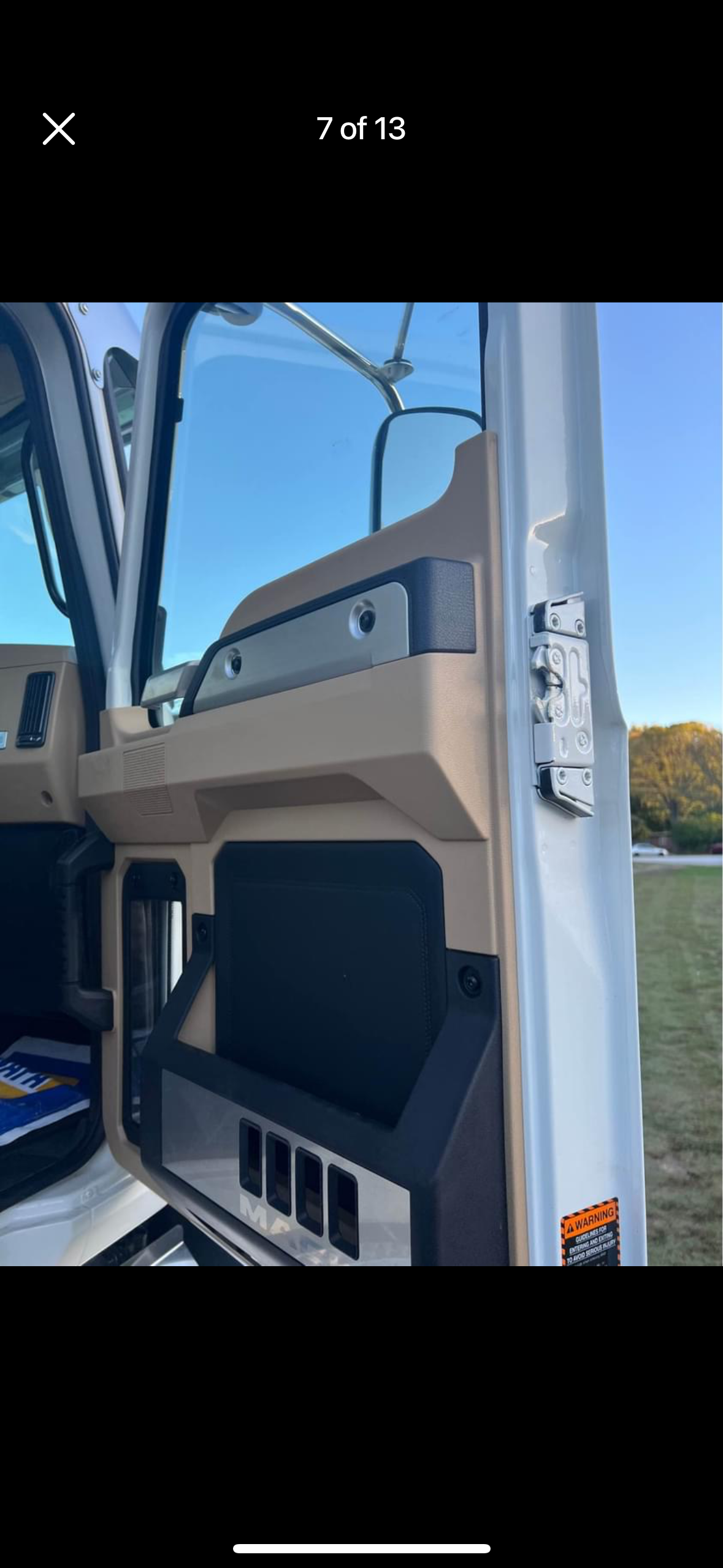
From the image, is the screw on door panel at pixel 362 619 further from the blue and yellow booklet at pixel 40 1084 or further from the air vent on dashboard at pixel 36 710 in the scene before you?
the blue and yellow booklet at pixel 40 1084

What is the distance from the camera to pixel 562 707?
36.1 inches

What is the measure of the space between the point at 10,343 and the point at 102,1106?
1.64 meters

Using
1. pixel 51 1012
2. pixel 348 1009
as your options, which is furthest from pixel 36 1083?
pixel 348 1009

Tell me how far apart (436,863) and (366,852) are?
14 centimetres

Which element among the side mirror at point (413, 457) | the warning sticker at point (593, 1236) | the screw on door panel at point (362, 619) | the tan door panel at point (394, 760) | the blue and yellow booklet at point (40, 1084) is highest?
the side mirror at point (413, 457)

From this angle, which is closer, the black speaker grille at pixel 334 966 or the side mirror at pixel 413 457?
the black speaker grille at pixel 334 966

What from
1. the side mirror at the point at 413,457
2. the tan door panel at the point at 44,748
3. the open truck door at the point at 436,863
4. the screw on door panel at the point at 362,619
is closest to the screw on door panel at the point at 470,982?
the open truck door at the point at 436,863

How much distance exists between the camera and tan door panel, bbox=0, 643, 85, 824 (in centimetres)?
186

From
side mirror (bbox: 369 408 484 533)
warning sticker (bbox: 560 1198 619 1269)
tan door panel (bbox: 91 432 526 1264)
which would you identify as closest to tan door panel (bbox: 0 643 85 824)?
tan door panel (bbox: 91 432 526 1264)

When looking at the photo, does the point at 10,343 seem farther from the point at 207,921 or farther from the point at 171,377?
the point at 207,921

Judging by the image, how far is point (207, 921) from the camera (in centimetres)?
147

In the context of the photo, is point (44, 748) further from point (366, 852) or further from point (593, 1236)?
point (593, 1236)

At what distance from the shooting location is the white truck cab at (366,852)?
91cm

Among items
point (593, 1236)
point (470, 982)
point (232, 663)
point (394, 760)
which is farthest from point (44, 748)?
point (593, 1236)
